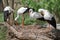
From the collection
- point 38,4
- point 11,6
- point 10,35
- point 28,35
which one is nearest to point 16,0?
point 11,6

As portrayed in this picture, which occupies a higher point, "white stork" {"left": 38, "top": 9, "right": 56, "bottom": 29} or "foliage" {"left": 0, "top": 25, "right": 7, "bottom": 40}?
"white stork" {"left": 38, "top": 9, "right": 56, "bottom": 29}

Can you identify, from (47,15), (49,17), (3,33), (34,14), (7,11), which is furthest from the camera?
(7,11)

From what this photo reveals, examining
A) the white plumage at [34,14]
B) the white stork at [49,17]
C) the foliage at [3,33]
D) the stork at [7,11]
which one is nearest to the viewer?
the white stork at [49,17]

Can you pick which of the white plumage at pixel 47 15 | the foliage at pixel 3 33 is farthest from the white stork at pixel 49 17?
the foliage at pixel 3 33

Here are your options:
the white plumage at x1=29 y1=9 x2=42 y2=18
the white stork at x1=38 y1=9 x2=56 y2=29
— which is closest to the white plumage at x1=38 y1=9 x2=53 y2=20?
the white stork at x1=38 y1=9 x2=56 y2=29

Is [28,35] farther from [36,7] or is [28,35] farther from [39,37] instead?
[36,7]

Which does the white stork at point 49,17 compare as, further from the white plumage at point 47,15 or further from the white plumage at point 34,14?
the white plumage at point 34,14

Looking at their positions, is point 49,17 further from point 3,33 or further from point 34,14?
point 3,33

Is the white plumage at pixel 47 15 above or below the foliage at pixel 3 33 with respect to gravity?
above

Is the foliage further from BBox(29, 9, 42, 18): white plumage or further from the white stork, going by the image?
the white stork

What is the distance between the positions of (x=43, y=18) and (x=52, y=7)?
0.51 m

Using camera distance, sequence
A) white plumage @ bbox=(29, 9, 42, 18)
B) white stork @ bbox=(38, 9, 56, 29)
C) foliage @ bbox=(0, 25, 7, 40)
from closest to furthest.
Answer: white stork @ bbox=(38, 9, 56, 29)
foliage @ bbox=(0, 25, 7, 40)
white plumage @ bbox=(29, 9, 42, 18)

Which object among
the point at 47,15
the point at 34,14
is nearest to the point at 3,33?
the point at 34,14

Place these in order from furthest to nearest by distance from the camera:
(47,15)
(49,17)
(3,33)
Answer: (3,33), (47,15), (49,17)
